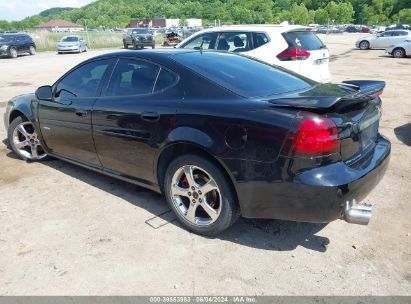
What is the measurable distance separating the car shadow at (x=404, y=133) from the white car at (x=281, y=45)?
1.91 meters

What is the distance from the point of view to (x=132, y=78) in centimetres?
390

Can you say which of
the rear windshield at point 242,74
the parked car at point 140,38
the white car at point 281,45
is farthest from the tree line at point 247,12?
the rear windshield at point 242,74

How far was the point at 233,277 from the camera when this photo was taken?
2943 mm

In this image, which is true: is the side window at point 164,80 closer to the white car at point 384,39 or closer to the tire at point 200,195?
the tire at point 200,195

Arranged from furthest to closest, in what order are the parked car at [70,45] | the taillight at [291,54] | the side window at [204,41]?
the parked car at [70,45], the side window at [204,41], the taillight at [291,54]

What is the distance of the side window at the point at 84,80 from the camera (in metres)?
4.21

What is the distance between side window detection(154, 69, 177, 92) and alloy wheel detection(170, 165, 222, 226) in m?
0.76

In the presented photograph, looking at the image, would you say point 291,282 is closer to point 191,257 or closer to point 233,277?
point 233,277

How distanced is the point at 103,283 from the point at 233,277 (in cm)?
94

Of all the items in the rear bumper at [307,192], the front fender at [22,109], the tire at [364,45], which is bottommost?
the tire at [364,45]

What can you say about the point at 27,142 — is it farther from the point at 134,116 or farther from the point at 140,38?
the point at 140,38

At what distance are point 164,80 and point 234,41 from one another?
5.07 meters

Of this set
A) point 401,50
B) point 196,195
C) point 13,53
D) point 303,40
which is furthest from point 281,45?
point 13,53

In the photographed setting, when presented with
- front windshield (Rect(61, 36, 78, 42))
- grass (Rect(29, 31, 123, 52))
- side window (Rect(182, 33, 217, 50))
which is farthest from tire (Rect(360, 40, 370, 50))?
side window (Rect(182, 33, 217, 50))
